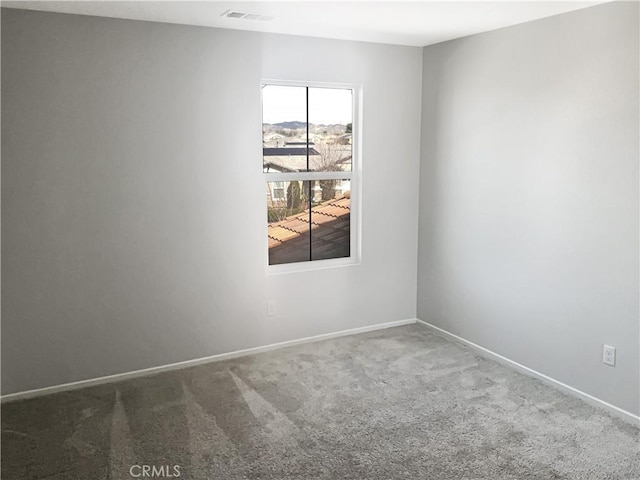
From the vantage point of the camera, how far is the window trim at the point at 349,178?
163 inches

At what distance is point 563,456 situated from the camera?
281cm

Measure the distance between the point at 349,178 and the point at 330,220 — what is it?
1.17 feet

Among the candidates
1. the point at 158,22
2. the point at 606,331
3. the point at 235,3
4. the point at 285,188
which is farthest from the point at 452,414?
the point at 158,22

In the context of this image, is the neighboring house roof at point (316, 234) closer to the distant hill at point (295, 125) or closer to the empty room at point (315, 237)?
the empty room at point (315, 237)

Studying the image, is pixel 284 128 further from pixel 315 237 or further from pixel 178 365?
pixel 178 365

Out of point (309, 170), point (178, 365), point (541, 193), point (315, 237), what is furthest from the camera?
point (315, 237)

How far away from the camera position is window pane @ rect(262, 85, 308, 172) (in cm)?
410

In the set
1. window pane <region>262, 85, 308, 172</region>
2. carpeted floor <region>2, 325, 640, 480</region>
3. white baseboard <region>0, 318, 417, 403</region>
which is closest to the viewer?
carpeted floor <region>2, 325, 640, 480</region>

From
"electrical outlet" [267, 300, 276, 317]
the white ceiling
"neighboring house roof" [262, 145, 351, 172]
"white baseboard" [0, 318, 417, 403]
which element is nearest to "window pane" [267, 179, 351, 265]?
"neighboring house roof" [262, 145, 351, 172]

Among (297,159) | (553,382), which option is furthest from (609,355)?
(297,159)

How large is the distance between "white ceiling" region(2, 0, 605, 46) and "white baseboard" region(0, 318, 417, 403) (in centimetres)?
221

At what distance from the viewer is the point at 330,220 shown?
176 inches

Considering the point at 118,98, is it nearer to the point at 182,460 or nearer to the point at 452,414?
the point at 182,460

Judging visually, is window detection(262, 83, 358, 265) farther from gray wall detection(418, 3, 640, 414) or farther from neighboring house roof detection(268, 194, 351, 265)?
gray wall detection(418, 3, 640, 414)
